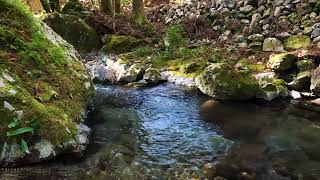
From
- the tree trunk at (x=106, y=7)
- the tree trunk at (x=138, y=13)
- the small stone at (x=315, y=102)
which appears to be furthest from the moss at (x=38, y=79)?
the tree trunk at (x=106, y=7)

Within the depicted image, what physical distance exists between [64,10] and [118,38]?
4.48m

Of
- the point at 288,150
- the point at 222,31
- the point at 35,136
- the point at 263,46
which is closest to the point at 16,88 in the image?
the point at 35,136

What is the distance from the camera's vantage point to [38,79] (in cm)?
762

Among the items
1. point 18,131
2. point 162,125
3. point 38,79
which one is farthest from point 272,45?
point 18,131

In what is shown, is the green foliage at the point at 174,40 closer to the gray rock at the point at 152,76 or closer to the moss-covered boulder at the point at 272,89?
the gray rock at the point at 152,76

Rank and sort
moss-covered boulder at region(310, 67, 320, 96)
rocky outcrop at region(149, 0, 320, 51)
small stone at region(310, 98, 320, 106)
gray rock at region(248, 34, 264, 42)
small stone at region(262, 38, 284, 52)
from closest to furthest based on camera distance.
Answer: small stone at region(310, 98, 320, 106), moss-covered boulder at region(310, 67, 320, 96), small stone at region(262, 38, 284, 52), rocky outcrop at region(149, 0, 320, 51), gray rock at region(248, 34, 264, 42)

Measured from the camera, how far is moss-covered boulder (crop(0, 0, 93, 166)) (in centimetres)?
607

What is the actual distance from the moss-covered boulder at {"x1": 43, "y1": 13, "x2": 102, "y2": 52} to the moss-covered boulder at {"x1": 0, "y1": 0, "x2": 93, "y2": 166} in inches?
294

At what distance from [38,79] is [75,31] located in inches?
405

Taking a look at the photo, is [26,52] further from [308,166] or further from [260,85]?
[260,85]

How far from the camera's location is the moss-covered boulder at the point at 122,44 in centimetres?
1705

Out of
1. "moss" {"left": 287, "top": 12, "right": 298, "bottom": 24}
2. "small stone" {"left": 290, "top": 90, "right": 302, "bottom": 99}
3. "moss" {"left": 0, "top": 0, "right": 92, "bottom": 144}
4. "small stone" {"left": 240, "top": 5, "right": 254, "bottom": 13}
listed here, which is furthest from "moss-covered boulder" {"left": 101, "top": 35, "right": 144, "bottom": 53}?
"small stone" {"left": 290, "top": 90, "right": 302, "bottom": 99}

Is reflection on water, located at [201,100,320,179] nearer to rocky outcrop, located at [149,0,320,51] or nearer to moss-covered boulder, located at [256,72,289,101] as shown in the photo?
moss-covered boulder, located at [256,72,289,101]

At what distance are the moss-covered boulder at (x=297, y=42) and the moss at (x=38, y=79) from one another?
24.0ft
